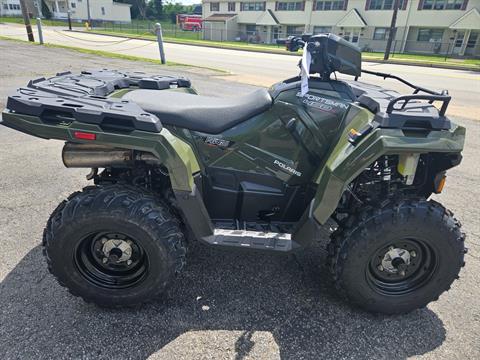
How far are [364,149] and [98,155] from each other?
1.72 m

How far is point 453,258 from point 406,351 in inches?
26.5

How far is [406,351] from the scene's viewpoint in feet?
7.55

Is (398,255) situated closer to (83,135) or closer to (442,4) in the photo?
(83,135)

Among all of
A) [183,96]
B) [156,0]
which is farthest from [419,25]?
[156,0]

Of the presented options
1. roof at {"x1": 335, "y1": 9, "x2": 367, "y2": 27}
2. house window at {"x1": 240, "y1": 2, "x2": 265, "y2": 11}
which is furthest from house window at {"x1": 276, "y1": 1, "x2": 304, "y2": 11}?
roof at {"x1": 335, "y1": 9, "x2": 367, "y2": 27}

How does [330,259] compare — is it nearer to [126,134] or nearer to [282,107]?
[282,107]

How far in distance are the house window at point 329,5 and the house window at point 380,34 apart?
492 centimetres

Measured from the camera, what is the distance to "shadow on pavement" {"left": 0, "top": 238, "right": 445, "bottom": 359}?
7.40 ft

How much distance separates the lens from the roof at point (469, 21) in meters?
34.1

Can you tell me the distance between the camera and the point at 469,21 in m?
34.5

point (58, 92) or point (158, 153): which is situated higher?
point (58, 92)

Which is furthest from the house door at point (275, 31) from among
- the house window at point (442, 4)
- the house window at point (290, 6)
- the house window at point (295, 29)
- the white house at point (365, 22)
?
the house window at point (442, 4)

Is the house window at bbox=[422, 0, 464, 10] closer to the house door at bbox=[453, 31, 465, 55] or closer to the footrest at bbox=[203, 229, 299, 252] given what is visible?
the house door at bbox=[453, 31, 465, 55]

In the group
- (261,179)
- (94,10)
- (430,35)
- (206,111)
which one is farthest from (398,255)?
(94,10)
